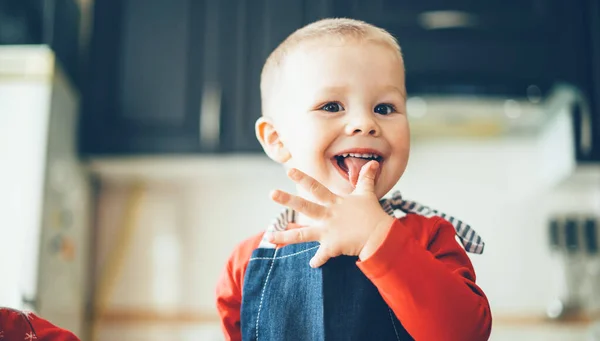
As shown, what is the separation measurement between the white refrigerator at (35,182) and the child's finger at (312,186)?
1219 millimetres

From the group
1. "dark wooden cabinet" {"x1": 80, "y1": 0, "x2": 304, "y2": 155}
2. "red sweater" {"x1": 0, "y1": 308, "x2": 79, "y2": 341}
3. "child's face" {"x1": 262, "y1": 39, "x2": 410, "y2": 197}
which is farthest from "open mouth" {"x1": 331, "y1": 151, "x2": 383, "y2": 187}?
"dark wooden cabinet" {"x1": 80, "y1": 0, "x2": 304, "y2": 155}

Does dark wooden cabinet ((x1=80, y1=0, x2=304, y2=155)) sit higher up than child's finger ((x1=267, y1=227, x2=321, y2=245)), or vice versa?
dark wooden cabinet ((x1=80, y1=0, x2=304, y2=155))

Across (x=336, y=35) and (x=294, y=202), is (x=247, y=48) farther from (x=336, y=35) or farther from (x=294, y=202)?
(x=294, y=202)

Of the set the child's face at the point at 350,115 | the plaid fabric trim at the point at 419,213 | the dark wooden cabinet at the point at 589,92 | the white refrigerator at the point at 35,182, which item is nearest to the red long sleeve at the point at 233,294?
the plaid fabric trim at the point at 419,213

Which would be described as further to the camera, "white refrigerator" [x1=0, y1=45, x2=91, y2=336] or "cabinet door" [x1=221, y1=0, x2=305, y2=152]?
"cabinet door" [x1=221, y1=0, x2=305, y2=152]

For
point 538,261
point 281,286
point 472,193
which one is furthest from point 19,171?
point 538,261

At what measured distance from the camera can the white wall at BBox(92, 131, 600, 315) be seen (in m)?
2.24

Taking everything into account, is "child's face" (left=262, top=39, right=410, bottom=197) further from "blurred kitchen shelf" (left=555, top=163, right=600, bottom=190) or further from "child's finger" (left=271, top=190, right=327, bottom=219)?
"blurred kitchen shelf" (left=555, top=163, right=600, bottom=190)

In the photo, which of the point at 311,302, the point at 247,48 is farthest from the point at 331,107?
the point at 247,48

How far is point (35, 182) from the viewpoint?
1.71 metres

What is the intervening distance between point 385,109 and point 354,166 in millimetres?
90

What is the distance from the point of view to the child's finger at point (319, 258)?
690 millimetres

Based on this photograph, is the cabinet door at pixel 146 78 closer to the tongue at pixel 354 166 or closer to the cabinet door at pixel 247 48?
the cabinet door at pixel 247 48

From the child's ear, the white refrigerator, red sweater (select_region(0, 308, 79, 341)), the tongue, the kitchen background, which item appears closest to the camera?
red sweater (select_region(0, 308, 79, 341))
